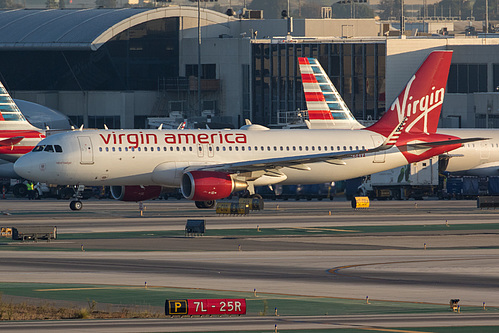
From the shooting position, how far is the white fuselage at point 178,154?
6288cm

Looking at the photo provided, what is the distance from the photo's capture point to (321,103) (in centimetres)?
9325

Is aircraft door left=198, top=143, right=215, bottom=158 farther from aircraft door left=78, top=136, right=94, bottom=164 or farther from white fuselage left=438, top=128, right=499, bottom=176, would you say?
white fuselage left=438, top=128, right=499, bottom=176

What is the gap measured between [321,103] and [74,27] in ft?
149

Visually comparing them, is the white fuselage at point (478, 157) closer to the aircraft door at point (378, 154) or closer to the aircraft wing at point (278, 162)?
the aircraft door at point (378, 154)

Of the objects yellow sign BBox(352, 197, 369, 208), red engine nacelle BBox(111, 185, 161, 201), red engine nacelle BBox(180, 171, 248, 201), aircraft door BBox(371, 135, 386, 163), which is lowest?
yellow sign BBox(352, 197, 369, 208)

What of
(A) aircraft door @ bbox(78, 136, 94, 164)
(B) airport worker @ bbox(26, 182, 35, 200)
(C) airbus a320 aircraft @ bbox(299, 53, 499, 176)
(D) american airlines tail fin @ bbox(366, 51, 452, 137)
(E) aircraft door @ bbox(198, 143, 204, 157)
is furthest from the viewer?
(B) airport worker @ bbox(26, 182, 35, 200)

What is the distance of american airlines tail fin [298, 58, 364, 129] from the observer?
92.9m

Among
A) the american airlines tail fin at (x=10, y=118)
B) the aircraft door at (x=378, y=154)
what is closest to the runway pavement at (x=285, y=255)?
the aircraft door at (x=378, y=154)

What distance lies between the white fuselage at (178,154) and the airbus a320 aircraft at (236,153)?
6cm

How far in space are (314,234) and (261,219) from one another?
8384mm

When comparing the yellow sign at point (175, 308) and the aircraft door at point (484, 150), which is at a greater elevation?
the yellow sign at point (175, 308)

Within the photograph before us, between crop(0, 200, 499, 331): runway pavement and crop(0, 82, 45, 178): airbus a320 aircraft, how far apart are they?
1406 cm

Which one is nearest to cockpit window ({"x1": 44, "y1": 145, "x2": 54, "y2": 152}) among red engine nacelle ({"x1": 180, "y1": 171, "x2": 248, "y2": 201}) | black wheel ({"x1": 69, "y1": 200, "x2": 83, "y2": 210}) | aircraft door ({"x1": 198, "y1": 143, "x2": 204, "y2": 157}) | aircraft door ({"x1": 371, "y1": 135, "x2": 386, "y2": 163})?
black wheel ({"x1": 69, "y1": 200, "x2": 83, "y2": 210})

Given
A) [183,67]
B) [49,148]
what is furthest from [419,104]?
[183,67]
